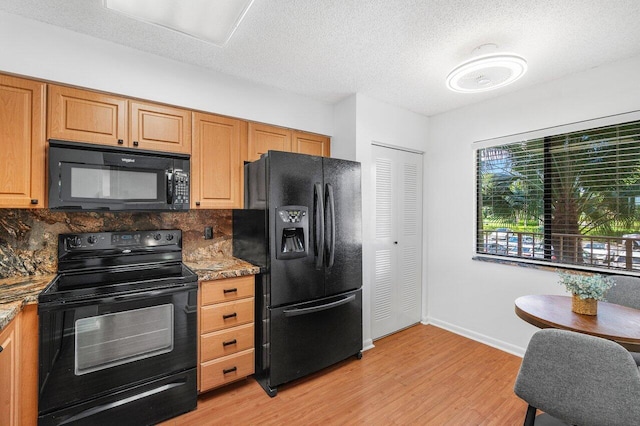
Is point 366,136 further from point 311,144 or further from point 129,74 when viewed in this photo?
point 129,74

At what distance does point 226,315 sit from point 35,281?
1186mm

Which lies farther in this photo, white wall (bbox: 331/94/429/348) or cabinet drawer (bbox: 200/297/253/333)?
white wall (bbox: 331/94/429/348)

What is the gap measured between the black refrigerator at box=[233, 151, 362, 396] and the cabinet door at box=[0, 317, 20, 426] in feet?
4.35

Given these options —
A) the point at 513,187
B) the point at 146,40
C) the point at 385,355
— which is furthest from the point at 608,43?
the point at 146,40

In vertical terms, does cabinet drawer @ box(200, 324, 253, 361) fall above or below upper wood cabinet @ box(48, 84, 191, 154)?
below

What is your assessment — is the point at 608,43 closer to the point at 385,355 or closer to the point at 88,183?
the point at 385,355

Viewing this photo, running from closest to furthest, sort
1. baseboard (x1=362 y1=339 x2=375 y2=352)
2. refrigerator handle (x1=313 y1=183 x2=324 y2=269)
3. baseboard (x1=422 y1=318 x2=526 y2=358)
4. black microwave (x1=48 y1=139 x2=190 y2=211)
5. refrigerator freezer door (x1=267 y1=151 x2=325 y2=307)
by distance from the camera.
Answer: black microwave (x1=48 y1=139 x2=190 y2=211) < refrigerator freezer door (x1=267 y1=151 x2=325 y2=307) < refrigerator handle (x1=313 y1=183 x2=324 y2=269) < baseboard (x1=422 y1=318 x2=526 y2=358) < baseboard (x1=362 y1=339 x2=375 y2=352)

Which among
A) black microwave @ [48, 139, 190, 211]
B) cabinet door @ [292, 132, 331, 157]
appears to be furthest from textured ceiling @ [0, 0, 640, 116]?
black microwave @ [48, 139, 190, 211]

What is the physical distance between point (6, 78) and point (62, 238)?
1.02 metres

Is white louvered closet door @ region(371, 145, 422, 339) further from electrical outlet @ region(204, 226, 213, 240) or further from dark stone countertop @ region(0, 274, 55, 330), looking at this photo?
dark stone countertop @ region(0, 274, 55, 330)

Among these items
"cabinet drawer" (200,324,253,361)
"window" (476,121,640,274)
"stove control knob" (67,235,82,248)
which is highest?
"window" (476,121,640,274)

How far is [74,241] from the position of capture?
209cm

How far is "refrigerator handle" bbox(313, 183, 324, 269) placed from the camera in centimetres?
236

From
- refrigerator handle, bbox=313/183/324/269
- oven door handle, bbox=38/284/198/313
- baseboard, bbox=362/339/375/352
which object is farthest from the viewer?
baseboard, bbox=362/339/375/352
